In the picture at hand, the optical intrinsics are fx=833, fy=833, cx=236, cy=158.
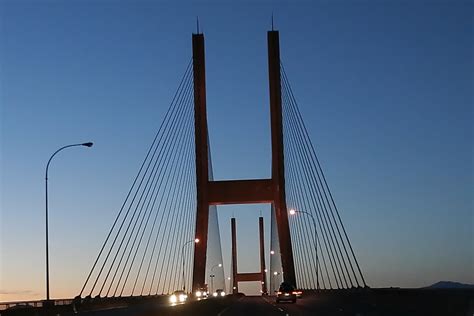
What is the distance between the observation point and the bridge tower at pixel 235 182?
62281mm

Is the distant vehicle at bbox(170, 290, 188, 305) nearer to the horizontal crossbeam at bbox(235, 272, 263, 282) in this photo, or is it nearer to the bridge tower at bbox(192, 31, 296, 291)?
the bridge tower at bbox(192, 31, 296, 291)

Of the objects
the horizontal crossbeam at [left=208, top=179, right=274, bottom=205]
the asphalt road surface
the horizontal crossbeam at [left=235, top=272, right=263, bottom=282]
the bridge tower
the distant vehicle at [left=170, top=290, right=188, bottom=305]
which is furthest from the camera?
the horizontal crossbeam at [left=235, top=272, right=263, bottom=282]

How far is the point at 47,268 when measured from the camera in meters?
38.8

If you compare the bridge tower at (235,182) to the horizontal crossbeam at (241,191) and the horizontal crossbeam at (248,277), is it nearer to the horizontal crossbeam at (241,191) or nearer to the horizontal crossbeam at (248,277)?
the horizontal crossbeam at (241,191)

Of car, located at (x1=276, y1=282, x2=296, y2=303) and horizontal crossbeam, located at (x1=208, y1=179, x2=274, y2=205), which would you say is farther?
car, located at (x1=276, y1=282, x2=296, y2=303)

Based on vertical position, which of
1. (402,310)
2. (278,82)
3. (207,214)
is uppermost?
(278,82)

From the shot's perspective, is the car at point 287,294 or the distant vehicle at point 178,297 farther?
the car at point 287,294

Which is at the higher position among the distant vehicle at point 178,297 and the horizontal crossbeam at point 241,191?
the horizontal crossbeam at point 241,191

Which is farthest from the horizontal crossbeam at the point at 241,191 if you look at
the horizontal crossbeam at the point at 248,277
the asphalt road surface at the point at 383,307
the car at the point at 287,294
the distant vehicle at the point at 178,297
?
the horizontal crossbeam at the point at 248,277

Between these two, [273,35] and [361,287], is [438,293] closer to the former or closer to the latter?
[361,287]

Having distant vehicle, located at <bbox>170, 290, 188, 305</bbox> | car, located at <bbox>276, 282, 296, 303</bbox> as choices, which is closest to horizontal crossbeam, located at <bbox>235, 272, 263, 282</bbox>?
distant vehicle, located at <bbox>170, 290, 188, 305</bbox>

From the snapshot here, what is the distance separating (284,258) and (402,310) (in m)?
26.7

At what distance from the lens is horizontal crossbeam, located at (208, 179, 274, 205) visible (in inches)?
2537

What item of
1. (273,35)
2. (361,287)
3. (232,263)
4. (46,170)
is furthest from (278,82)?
(232,263)
